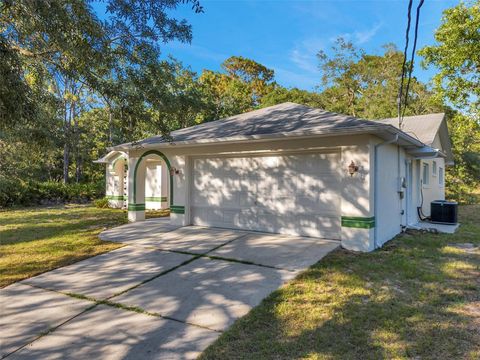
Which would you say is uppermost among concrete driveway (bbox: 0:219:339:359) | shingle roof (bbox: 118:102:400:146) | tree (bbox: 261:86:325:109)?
tree (bbox: 261:86:325:109)

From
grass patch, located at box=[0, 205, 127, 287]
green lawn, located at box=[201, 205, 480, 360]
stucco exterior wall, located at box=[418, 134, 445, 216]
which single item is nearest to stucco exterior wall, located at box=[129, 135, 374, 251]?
green lawn, located at box=[201, 205, 480, 360]

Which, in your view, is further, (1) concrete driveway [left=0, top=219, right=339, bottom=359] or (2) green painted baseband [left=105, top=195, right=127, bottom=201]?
(2) green painted baseband [left=105, top=195, right=127, bottom=201]

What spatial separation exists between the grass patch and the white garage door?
3004mm

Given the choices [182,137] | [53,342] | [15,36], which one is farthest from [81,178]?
[53,342]

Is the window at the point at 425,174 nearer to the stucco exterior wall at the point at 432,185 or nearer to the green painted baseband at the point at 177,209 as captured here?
the stucco exterior wall at the point at 432,185

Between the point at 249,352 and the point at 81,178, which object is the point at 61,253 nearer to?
the point at 249,352

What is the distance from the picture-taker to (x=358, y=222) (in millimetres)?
6902

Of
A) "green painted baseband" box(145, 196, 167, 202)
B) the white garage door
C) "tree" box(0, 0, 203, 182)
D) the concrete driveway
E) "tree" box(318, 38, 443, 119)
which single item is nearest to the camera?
the concrete driveway

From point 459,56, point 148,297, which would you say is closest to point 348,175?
point 148,297

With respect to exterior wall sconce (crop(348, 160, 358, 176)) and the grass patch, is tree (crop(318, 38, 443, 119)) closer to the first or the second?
exterior wall sconce (crop(348, 160, 358, 176))

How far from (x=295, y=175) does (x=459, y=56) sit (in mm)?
11733

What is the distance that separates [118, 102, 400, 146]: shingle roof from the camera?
22.8 ft

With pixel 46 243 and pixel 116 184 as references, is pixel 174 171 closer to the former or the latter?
pixel 46 243

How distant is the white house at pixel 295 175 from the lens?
700 cm
